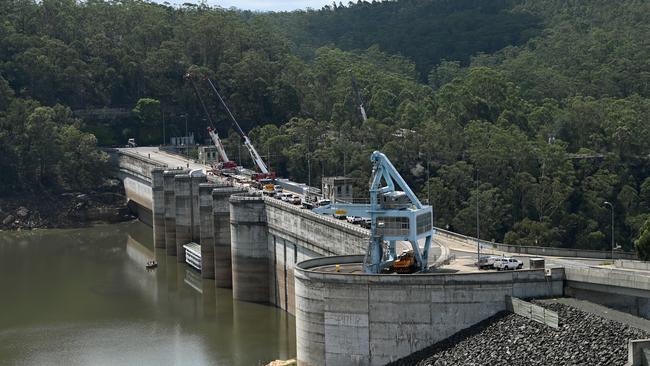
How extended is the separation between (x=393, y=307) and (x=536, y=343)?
770 centimetres

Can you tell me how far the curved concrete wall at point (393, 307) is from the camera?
5494 cm

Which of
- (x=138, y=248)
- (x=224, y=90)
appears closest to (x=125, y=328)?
(x=138, y=248)

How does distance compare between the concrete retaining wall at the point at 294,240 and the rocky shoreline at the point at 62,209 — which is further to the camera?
the rocky shoreline at the point at 62,209

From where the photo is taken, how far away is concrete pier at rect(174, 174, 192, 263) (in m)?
105

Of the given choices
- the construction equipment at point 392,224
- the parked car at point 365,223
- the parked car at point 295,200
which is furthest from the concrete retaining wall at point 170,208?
the construction equipment at point 392,224

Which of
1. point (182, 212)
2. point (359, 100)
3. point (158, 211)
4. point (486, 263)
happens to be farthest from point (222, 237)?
point (359, 100)

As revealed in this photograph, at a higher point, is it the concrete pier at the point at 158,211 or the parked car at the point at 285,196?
the parked car at the point at 285,196

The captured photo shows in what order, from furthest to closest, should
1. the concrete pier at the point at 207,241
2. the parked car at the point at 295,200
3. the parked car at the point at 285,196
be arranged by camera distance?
the concrete pier at the point at 207,241 → the parked car at the point at 285,196 → the parked car at the point at 295,200

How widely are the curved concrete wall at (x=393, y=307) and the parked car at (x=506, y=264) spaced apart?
8.79 feet

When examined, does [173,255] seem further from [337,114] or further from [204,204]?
[337,114]

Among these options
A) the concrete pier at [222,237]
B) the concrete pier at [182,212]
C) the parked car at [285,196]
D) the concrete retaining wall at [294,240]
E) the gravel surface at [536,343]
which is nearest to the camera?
the gravel surface at [536,343]

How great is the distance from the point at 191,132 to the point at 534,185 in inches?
2345

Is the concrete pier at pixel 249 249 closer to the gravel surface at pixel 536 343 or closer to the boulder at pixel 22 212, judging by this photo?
the gravel surface at pixel 536 343

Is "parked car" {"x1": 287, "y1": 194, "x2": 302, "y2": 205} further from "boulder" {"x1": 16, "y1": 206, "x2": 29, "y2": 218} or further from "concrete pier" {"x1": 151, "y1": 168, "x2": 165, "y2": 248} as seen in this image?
"boulder" {"x1": 16, "y1": 206, "x2": 29, "y2": 218}
